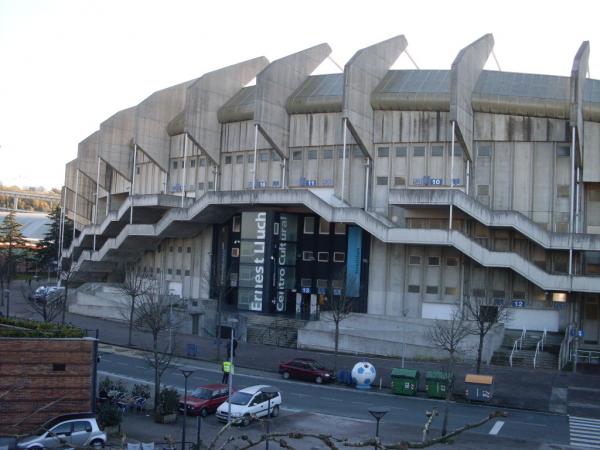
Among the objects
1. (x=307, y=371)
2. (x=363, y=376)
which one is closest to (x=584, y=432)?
(x=363, y=376)

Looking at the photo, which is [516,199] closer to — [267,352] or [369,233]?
[369,233]

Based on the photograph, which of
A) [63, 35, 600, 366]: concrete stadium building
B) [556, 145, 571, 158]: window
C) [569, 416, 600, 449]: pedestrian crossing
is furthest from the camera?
[556, 145, 571, 158]: window

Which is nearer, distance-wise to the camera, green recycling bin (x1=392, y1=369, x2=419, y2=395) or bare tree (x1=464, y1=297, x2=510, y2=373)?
green recycling bin (x1=392, y1=369, x2=419, y2=395)

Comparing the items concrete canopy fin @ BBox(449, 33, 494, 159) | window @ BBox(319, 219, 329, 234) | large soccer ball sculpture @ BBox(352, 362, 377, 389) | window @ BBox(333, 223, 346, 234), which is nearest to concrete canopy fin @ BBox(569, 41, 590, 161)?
concrete canopy fin @ BBox(449, 33, 494, 159)

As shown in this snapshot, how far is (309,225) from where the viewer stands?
2205 inches

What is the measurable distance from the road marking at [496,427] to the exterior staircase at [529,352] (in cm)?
1262

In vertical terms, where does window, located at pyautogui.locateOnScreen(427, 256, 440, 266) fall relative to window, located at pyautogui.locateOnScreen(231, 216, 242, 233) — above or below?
below

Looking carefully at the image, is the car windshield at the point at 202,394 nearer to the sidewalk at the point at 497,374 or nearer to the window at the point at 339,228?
Result: the sidewalk at the point at 497,374

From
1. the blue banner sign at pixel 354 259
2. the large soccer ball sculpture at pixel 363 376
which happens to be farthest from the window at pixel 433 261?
the large soccer ball sculpture at pixel 363 376

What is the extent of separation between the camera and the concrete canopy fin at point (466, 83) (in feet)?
149

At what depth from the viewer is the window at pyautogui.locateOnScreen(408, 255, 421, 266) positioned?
5101 cm

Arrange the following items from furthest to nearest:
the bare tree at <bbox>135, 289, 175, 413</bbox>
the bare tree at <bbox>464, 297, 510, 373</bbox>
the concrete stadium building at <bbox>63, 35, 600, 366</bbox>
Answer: the concrete stadium building at <bbox>63, 35, 600, 366</bbox> → the bare tree at <bbox>464, 297, 510, 373</bbox> → the bare tree at <bbox>135, 289, 175, 413</bbox>

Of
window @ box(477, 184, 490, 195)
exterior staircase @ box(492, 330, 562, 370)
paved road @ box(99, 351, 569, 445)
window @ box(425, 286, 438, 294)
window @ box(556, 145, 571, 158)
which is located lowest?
paved road @ box(99, 351, 569, 445)

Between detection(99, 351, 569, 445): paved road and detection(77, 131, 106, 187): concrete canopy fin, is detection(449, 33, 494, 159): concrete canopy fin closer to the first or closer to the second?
detection(99, 351, 569, 445): paved road
